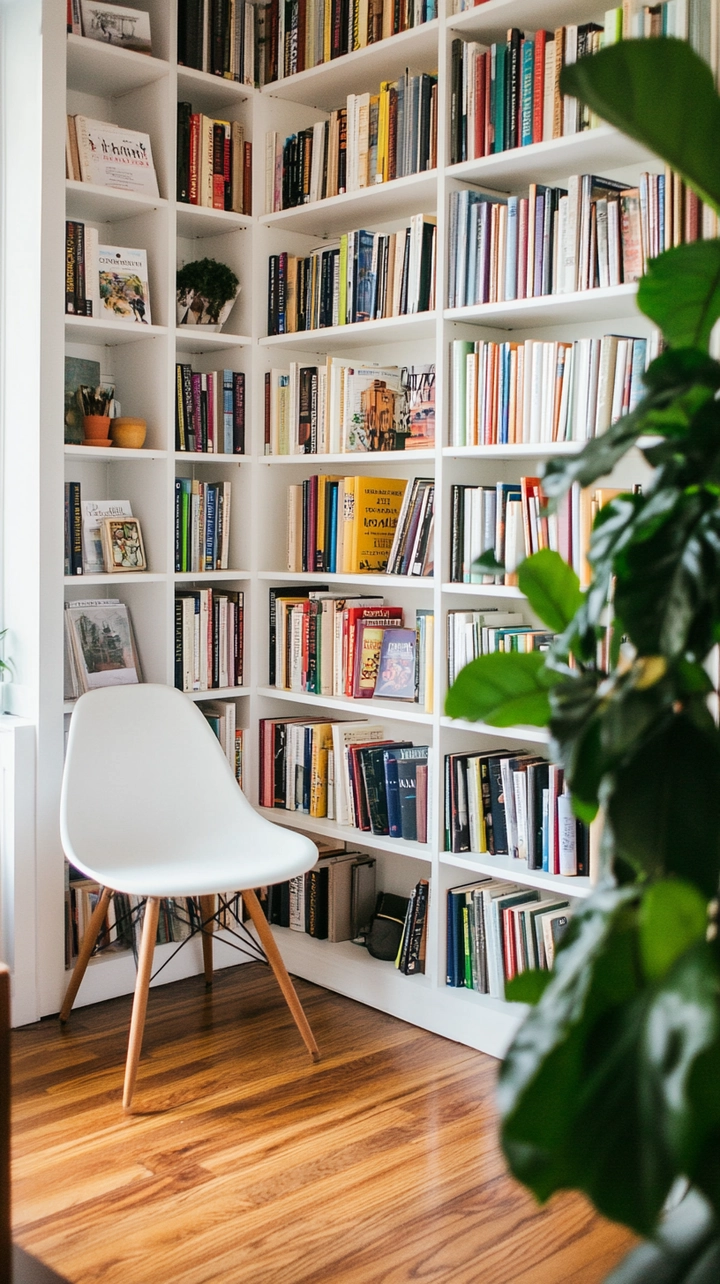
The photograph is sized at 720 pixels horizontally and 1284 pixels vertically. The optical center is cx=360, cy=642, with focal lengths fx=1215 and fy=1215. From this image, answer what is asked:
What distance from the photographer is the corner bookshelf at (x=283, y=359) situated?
277 centimetres

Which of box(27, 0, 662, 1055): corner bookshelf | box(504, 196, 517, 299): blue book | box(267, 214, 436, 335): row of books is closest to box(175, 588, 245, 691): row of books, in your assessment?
box(27, 0, 662, 1055): corner bookshelf

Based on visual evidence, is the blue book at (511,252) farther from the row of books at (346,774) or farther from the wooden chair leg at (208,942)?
the wooden chair leg at (208,942)

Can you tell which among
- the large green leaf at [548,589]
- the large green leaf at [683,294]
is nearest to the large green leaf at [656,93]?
the large green leaf at [683,294]

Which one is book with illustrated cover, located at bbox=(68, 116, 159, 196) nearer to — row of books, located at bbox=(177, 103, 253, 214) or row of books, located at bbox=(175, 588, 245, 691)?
row of books, located at bbox=(177, 103, 253, 214)

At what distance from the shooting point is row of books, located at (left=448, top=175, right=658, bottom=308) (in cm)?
251

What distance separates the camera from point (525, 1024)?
0.80m

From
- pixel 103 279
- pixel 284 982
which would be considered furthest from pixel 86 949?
pixel 103 279

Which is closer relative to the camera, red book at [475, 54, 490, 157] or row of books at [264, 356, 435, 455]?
red book at [475, 54, 490, 157]

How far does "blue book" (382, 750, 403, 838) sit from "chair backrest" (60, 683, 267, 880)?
341 millimetres

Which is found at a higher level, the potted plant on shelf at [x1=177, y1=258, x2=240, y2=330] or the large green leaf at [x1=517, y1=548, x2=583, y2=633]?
the potted plant on shelf at [x1=177, y1=258, x2=240, y2=330]

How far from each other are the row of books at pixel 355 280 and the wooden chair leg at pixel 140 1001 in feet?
5.12

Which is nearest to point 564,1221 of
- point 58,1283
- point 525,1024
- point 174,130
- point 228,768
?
point 58,1283

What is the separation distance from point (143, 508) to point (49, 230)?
29.0 inches

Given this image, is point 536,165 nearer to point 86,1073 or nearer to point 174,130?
point 174,130
